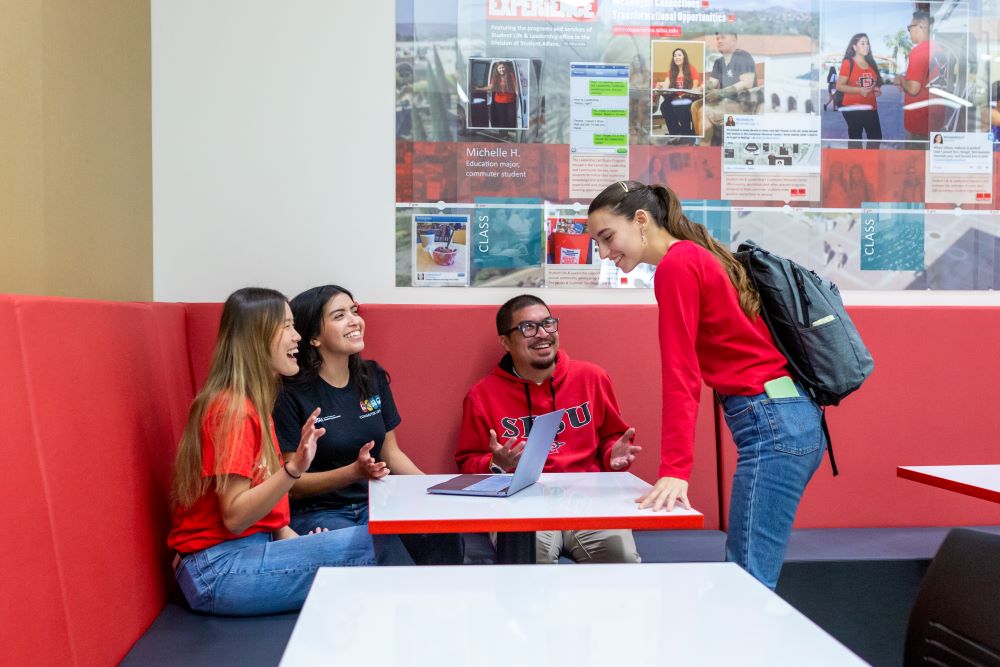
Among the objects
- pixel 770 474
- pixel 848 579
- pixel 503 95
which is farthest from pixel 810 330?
pixel 503 95

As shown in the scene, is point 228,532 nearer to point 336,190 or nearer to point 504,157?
point 336,190

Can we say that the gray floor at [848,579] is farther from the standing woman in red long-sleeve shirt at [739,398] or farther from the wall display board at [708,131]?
the wall display board at [708,131]

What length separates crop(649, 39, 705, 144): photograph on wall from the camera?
11.1 feet

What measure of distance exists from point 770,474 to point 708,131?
5.80 feet

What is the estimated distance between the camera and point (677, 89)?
340 cm

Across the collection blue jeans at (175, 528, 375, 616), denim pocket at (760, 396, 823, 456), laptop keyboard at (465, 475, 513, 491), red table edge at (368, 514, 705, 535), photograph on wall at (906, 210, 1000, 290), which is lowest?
blue jeans at (175, 528, 375, 616)

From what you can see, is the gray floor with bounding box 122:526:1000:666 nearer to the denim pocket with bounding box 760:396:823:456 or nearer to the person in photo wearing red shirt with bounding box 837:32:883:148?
Answer: the denim pocket with bounding box 760:396:823:456

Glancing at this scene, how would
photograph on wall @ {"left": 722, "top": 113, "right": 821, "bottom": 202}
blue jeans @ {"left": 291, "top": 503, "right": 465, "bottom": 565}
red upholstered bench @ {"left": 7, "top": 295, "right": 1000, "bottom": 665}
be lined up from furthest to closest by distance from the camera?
photograph on wall @ {"left": 722, "top": 113, "right": 821, "bottom": 202}
blue jeans @ {"left": 291, "top": 503, "right": 465, "bottom": 565}
red upholstered bench @ {"left": 7, "top": 295, "right": 1000, "bottom": 665}

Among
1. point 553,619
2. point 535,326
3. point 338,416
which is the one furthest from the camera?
point 535,326

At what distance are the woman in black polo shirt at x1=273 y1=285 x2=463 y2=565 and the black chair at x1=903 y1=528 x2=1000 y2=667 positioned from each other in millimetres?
1510

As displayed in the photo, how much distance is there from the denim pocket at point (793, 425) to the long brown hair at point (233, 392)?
4.07 ft

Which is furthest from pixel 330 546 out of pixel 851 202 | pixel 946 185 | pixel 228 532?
pixel 946 185

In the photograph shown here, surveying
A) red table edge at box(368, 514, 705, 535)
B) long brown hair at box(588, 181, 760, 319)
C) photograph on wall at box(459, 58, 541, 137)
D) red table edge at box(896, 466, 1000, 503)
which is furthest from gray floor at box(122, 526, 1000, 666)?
photograph on wall at box(459, 58, 541, 137)

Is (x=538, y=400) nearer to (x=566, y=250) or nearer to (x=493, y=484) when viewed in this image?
(x=566, y=250)
